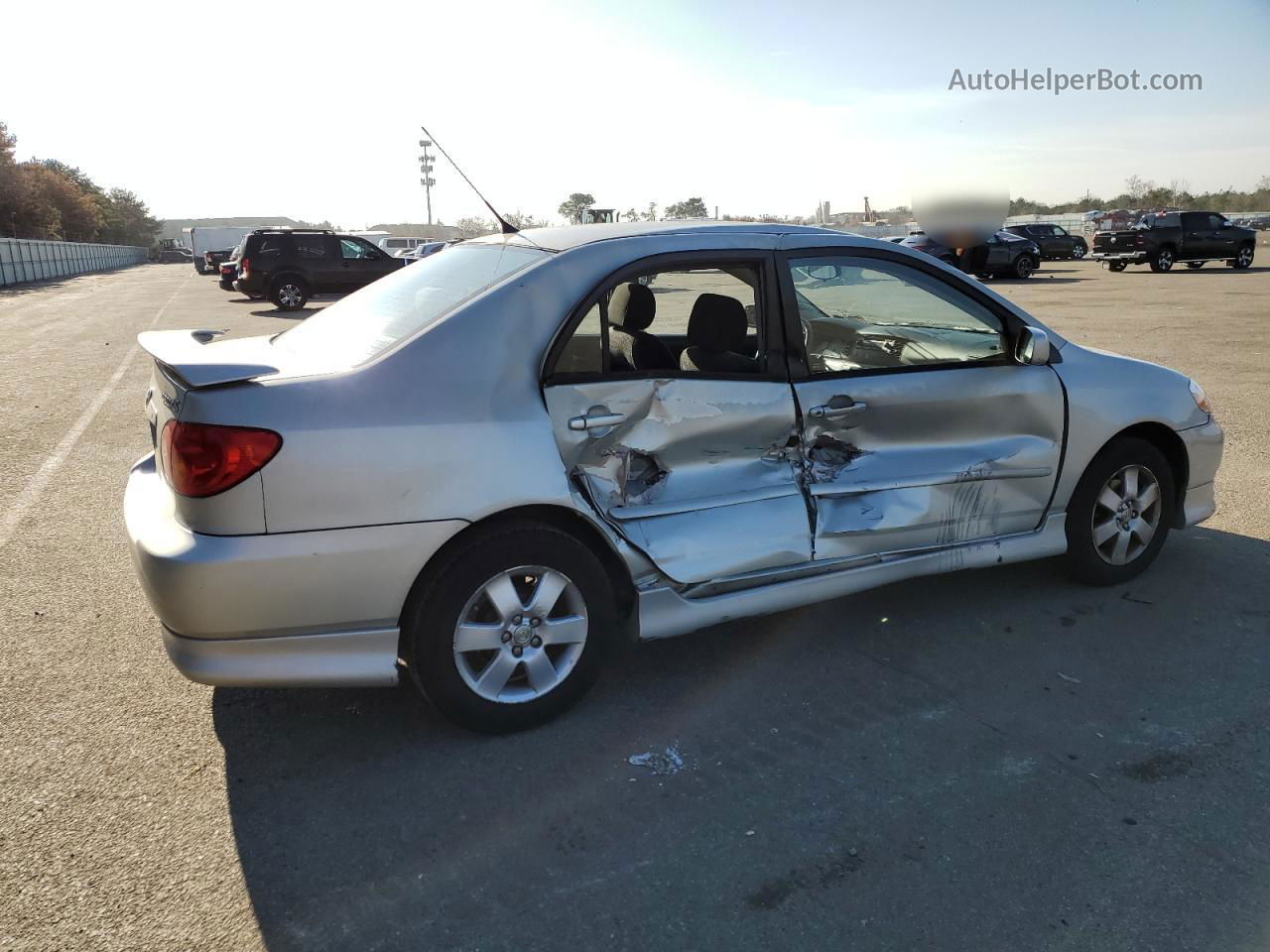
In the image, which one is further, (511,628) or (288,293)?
(288,293)

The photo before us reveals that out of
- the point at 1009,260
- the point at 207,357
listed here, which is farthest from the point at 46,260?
the point at 207,357

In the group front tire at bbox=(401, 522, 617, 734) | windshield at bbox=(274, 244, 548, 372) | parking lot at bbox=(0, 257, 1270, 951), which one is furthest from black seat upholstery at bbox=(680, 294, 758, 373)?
parking lot at bbox=(0, 257, 1270, 951)

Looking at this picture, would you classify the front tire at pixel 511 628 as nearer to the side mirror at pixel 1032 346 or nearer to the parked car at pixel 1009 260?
the side mirror at pixel 1032 346

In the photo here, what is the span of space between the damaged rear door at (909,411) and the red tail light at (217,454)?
6.31 feet

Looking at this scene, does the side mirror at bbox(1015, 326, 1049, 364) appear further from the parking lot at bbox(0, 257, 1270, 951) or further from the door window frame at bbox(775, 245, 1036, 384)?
the parking lot at bbox(0, 257, 1270, 951)

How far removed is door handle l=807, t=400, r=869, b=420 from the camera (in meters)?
3.62

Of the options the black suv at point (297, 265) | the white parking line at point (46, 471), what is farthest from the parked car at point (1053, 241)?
the white parking line at point (46, 471)

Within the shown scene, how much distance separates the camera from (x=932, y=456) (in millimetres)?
3869

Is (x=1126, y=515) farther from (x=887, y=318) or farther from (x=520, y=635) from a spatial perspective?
(x=520, y=635)

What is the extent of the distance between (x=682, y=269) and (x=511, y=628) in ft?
4.74

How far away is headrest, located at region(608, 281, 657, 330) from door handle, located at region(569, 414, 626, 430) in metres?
0.63

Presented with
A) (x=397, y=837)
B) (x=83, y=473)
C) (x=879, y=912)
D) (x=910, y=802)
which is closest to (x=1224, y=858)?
(x=910, y=802)

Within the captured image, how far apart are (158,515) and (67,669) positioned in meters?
1.12

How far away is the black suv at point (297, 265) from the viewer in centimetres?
2150
